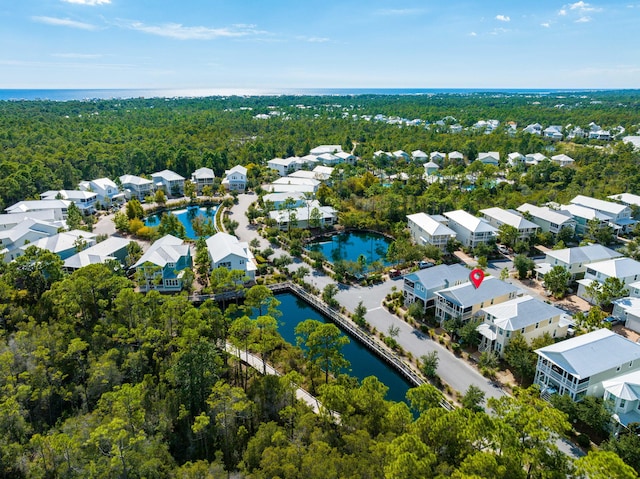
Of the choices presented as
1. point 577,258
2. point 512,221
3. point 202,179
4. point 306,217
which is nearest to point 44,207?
point 202,179

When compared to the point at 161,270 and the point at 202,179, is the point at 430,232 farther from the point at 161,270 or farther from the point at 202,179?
the point at 202,179

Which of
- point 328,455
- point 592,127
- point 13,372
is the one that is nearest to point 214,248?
point 13,372

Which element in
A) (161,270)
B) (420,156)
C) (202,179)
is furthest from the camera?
(420,156)

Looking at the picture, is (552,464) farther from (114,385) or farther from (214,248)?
(214,248)

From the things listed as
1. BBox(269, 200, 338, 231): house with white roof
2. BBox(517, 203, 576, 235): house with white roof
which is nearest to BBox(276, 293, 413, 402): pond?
BBox(269, 200, 338, 231): house with white roof

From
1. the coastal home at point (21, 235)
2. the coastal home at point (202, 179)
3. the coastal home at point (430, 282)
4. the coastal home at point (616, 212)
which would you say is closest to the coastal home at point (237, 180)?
the coastal home at point (202, 179)

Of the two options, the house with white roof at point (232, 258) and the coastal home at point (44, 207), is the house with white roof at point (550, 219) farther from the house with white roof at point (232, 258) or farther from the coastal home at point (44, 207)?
the coastal home at point (44, 207)
